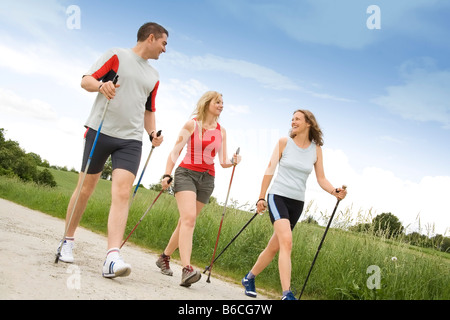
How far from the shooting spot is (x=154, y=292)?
457cm

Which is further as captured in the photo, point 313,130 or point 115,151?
point 313,130

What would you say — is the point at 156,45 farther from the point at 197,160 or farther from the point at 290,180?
the point at 290,180

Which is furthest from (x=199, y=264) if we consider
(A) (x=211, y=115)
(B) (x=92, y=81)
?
(B) (x=92, y=81)

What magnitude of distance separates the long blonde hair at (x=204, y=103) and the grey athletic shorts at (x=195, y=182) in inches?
27.4

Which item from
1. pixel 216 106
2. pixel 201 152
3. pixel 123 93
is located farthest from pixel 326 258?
pixel 123 93

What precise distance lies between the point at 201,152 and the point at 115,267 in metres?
1.89

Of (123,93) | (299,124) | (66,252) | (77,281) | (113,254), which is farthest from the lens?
(299,124)

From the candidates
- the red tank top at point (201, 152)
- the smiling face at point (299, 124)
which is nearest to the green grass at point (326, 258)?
the smiling face at point (299, 124)

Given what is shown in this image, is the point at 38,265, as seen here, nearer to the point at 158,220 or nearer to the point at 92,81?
the point at 92,81

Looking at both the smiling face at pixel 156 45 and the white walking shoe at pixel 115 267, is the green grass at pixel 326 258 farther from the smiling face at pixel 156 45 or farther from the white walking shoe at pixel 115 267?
the smiling face at pixel 156 45

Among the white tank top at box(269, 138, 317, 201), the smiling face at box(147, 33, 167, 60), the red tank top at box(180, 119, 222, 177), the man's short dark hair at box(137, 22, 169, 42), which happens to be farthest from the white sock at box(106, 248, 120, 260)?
the man's short dark hair at box(137, 22, 169, 42)

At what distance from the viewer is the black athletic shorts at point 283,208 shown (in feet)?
17.4

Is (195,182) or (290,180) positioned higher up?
(290,180)

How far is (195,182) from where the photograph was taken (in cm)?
570
